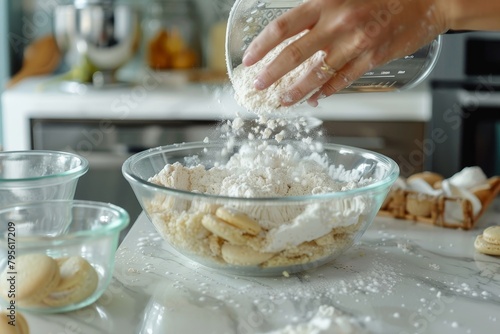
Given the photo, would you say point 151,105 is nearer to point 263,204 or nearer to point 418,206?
point 418,206

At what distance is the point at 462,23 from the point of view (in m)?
1.06

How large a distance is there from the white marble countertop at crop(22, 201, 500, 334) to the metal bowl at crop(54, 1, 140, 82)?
139cm

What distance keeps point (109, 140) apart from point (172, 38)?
1.71 feet

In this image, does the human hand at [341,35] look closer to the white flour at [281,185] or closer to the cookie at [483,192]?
the white flour at [281,185]

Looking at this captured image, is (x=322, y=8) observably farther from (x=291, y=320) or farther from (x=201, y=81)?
(x=201, y=81)

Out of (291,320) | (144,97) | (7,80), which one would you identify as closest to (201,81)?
(144,97)

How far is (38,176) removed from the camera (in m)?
0.98

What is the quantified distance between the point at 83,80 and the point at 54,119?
0.64 feet

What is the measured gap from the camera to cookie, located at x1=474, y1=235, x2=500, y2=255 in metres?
1.07

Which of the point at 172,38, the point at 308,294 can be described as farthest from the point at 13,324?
the point at 172,38

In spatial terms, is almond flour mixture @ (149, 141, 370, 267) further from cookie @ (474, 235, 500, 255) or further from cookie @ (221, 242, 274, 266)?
cookie @ (474, 235, 500, 255)

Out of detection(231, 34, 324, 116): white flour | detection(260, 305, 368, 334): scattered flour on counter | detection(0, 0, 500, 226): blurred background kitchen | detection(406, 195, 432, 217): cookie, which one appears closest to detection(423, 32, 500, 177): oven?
detection(0, 0, 500, 226): blurred background kitchen

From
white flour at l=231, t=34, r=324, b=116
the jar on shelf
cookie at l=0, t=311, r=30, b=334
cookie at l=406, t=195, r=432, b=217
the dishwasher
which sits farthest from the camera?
the jar on shelf

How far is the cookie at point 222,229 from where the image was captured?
0.91m
